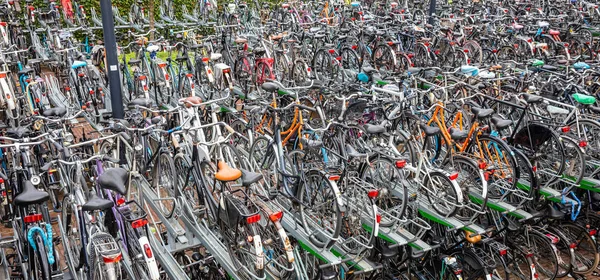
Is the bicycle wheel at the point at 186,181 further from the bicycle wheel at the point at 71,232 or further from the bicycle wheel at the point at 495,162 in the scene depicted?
the bicycle wheel at the point at 495,162

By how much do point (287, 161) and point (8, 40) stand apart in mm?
6773

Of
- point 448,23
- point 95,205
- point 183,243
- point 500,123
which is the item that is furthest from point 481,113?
point 448,23

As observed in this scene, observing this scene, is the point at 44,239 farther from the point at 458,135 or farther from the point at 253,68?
Result: the point at 253,68

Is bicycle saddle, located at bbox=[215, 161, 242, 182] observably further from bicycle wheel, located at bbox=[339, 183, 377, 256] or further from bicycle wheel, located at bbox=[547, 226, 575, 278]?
bicycle wheel, located at bbox=[547, 226, 575, 278]

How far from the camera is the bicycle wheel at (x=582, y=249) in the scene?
20.1 ft

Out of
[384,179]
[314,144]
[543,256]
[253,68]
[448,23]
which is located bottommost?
[543,256]

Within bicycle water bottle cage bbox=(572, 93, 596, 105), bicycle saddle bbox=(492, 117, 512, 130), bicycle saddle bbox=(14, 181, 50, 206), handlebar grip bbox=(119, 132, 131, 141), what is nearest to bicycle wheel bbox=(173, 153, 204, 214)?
handlebar grip bbox=(119, 132, 131, 141)

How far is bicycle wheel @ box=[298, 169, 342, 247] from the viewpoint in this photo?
497 centimetres

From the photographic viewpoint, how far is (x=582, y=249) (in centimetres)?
661

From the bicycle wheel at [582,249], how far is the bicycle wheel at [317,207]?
297 centimetres

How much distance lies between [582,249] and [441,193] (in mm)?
2582

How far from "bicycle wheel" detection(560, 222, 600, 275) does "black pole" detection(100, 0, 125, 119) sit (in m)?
5.54

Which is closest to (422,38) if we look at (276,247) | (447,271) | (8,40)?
(447,271)

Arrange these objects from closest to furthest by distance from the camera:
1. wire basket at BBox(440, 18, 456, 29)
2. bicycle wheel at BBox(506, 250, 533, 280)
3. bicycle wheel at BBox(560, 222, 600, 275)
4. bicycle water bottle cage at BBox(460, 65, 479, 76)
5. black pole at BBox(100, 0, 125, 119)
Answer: bicycle wheel at BBox(506, 250, 533, 280), bicycle wheel at BBox(560, 222, 600, 275), black pole at BBox(100, 0, 125, 119), bicycle water bottle cage at BBox(460, 65, 479, 76), wire basket at BBox(440, 18, 456, 29)
